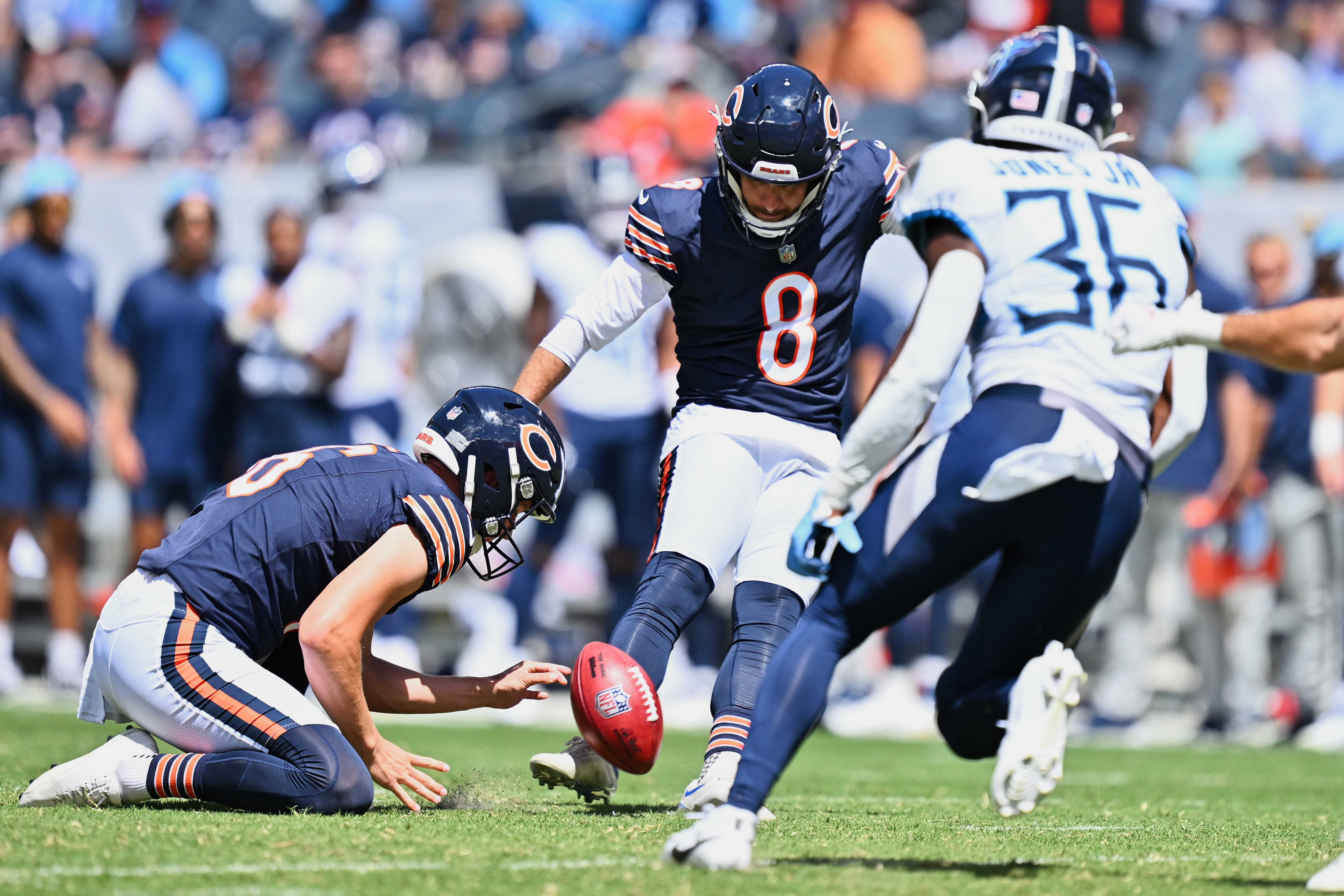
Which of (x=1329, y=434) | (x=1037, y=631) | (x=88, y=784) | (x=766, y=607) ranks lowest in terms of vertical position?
(x=88, y=784)

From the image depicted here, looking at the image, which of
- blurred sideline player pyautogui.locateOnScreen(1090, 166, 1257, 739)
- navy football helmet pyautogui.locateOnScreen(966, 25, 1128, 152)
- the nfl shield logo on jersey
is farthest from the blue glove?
blurred sideline player pyautogui.locateOnScreen(1090, 166, 1257, 739)

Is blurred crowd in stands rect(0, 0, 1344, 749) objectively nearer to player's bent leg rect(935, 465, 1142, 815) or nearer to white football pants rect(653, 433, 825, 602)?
white football pants rect(653, 433, 825, 602)

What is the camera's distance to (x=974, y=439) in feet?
10.9

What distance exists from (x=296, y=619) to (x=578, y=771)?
862mm

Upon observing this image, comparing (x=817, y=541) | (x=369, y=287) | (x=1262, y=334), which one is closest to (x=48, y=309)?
(x=369, y=287)

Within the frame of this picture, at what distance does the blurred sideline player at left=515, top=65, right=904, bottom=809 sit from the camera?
171 inches

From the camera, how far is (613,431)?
8789mm

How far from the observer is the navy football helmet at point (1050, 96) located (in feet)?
12.0

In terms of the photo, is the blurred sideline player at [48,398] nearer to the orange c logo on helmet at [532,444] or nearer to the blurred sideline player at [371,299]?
the blurred sideline player at [371,299]

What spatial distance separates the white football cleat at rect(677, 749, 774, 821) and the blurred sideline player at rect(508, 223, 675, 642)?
4.46m

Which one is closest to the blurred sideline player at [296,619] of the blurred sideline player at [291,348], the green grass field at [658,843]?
the green grass field at [658,843]

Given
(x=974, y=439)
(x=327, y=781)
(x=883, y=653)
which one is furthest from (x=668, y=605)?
(x=883, y=653)

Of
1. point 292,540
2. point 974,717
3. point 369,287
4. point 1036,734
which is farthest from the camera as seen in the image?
point 369,287

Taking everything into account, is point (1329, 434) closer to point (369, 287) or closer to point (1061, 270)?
point (369, 287)
